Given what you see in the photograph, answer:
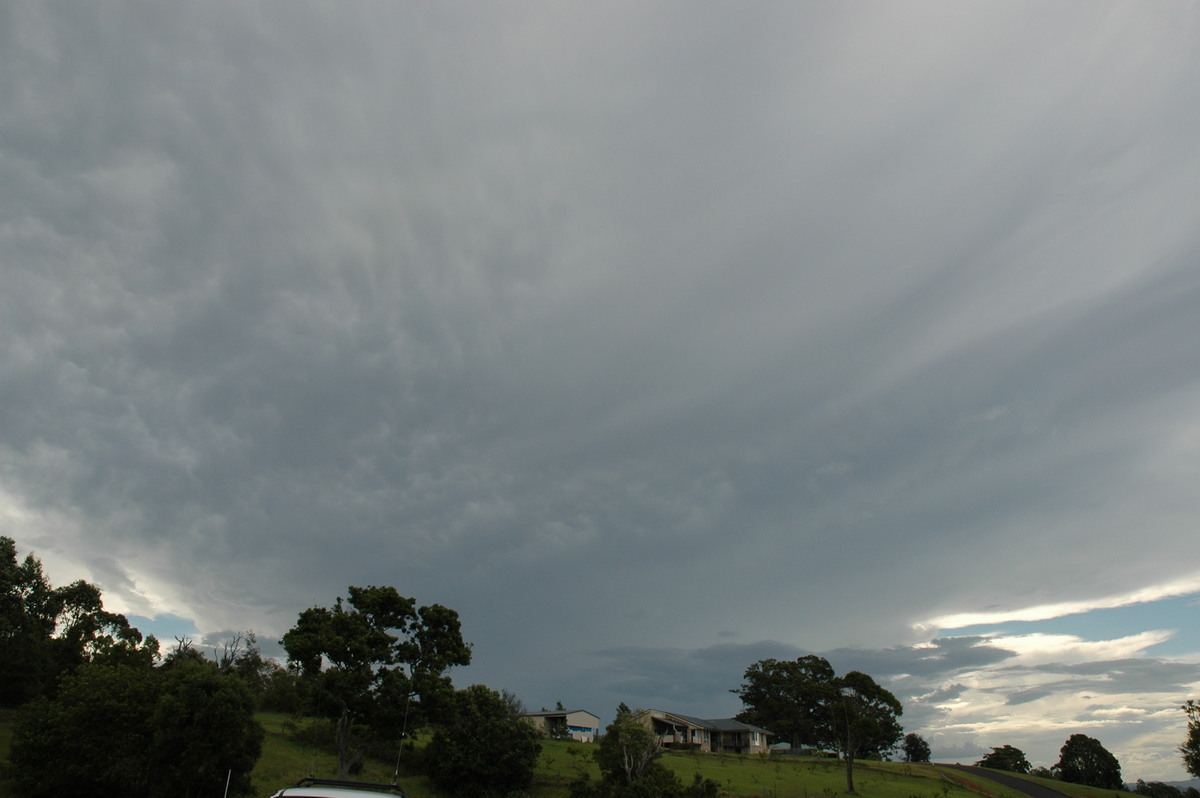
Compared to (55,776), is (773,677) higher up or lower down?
higher up

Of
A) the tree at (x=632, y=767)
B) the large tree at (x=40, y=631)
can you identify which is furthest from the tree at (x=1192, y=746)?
the large tree at (x=40, y=631)

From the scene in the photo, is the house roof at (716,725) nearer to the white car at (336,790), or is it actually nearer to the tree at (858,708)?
the tree at (858,708)

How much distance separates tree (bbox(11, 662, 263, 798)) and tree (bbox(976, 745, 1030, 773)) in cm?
13919

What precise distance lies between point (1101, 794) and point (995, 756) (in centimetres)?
7231

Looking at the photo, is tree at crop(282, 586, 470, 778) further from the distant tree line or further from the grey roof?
the grey roof

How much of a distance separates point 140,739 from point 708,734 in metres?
88.5

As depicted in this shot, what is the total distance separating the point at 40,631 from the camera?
81.9 metres

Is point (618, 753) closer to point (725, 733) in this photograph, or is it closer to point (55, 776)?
point (55, 776)

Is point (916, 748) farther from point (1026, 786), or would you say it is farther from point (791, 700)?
point (1026, 786)

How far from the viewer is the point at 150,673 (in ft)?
142

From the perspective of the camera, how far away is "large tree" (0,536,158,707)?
7225cm

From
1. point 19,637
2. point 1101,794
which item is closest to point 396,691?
point 19,637

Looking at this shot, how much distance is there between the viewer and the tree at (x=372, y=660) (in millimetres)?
47031

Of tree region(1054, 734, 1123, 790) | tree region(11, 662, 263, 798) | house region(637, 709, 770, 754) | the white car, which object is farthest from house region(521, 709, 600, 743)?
the white car
